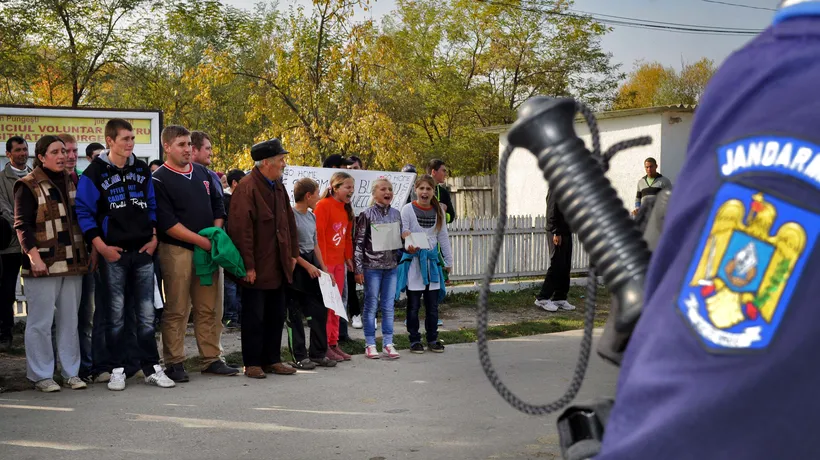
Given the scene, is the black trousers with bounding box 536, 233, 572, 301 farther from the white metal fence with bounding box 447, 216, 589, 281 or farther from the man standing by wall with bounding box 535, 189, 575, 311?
the white metal fence with bounding box 447, 216, 589, 281

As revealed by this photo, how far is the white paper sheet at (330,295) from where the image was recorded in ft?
28.1

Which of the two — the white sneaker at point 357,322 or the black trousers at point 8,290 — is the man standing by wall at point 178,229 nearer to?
the black trousers at point 8,290

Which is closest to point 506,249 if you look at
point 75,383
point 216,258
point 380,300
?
point 380,300

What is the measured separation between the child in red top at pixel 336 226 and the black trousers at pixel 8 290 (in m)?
3.28

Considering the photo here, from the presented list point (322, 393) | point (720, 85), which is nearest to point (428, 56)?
point (322, 393)

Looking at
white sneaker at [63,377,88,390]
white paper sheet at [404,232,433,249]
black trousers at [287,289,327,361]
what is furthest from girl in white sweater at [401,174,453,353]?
white sneaker at [63,377,88,390]

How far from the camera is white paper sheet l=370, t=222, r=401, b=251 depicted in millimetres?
9047

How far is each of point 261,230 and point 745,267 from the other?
747 cm

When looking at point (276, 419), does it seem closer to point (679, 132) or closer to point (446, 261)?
point (446, 261)

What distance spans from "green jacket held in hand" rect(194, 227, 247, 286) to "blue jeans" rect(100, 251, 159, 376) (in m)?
0.44

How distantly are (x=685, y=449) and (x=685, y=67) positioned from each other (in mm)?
52421

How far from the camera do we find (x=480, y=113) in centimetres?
3459

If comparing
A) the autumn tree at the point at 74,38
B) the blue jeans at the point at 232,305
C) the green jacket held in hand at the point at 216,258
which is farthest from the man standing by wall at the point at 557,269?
the autumn tree at the point at 74,38

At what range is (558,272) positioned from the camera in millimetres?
12484
